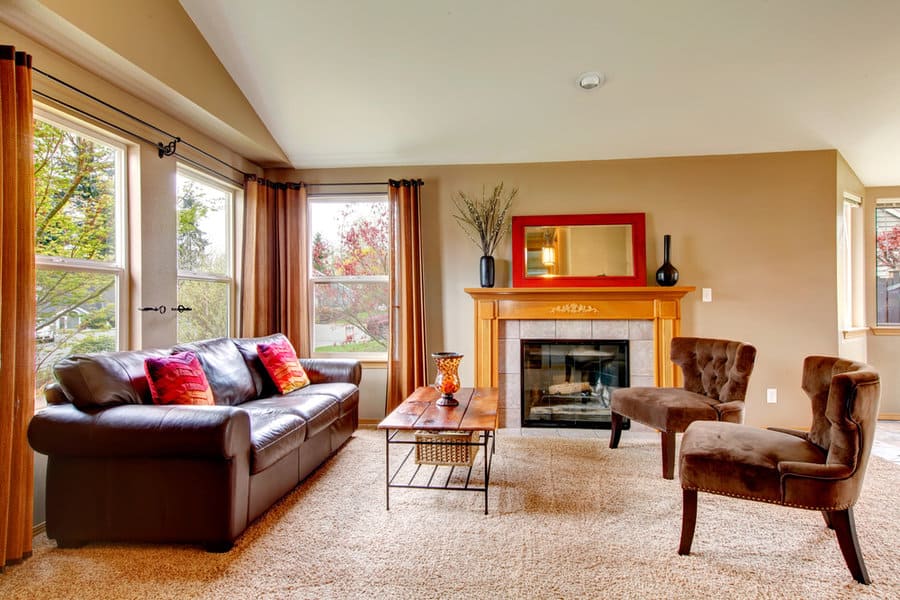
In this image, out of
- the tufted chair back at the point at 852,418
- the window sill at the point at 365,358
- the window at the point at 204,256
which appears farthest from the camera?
the window sill at the point at 365,358

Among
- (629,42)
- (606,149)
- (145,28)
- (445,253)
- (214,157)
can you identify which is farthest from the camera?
(445,253)

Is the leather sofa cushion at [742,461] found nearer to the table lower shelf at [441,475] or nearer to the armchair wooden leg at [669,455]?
the armchair wooden leg at [669,455]

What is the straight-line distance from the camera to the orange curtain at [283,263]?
12.6 ft

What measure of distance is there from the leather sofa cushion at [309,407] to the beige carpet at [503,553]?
0.38 meters

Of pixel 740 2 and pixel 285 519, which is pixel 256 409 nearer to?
pixel 285 519

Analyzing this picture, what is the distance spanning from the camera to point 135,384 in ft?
7.22

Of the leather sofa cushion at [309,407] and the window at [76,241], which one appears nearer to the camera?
the window at [76,241]

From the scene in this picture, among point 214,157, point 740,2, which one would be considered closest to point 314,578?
point 214,157

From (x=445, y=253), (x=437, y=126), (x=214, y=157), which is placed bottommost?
(x=445, y=253)

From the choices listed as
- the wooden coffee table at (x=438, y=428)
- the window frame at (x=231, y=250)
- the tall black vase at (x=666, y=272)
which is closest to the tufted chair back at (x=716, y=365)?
the tall black vase at (x=666, y=272)

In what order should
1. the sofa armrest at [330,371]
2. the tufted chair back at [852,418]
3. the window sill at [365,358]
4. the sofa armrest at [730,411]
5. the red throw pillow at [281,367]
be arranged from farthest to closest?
the window sill at [365,358] → the sofa armrest at [330,371] → the red throw pillow at [281,367] → the sofa armrest at [730,411] → the tufted chair back at [852,418]

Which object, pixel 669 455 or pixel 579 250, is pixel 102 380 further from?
pixel 579 250

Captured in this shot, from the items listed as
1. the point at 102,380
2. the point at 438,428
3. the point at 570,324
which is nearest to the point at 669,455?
the point at 570,324

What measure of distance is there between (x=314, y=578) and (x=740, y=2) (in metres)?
3.52
